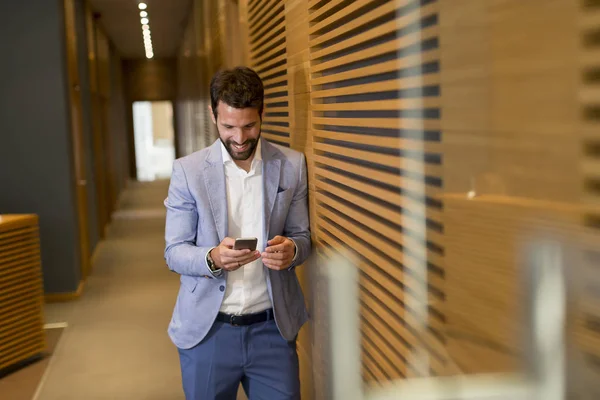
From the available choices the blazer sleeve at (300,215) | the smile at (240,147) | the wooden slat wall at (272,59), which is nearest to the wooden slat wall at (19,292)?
the wooden slat wall at (272,59)

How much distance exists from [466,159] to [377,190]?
0.86 meters

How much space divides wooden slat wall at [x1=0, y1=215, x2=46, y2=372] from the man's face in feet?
10.3

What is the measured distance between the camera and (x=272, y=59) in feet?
12.6

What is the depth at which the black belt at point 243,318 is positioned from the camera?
263cm

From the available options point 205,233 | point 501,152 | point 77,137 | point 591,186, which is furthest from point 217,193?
point 77,137

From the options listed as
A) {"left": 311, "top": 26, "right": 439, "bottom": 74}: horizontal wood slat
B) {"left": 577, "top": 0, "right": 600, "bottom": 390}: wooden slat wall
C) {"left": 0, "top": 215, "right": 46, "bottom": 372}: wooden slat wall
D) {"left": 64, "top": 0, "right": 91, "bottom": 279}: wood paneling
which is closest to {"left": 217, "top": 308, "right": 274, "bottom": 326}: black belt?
{"left": 311, "top": 26, "right": 439, "bottom": 74}: horizontal wood slat

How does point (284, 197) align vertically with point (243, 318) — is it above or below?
above

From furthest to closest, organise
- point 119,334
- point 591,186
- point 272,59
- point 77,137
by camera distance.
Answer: point 77,137, point 119,334, point 272,59, point 591,186

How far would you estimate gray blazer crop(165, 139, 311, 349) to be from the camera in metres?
2.61

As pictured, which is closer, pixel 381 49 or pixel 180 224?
pixel 381 49

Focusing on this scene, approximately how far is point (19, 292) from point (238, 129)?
136 inches

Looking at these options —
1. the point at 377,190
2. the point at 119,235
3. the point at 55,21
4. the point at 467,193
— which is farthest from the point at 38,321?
the point at 119,235

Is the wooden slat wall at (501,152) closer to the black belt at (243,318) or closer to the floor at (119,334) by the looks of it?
the black belt at (243,318)

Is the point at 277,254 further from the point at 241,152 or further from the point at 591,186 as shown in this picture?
the point at 591,186
